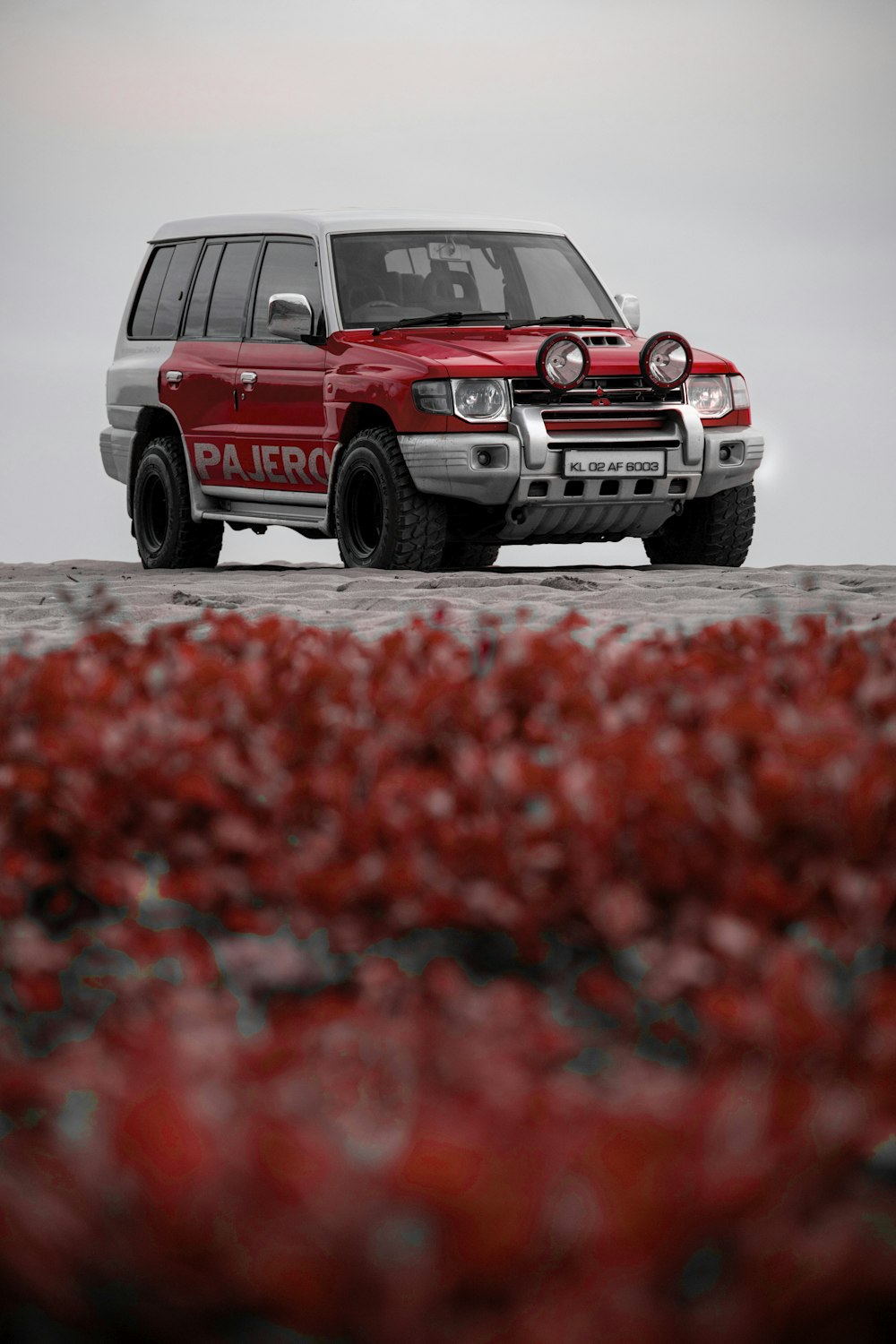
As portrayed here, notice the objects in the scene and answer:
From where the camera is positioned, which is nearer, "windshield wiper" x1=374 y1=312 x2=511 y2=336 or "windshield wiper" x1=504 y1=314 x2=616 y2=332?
"windshield wiper" x1=374 y1=312 x2=511 y2=336

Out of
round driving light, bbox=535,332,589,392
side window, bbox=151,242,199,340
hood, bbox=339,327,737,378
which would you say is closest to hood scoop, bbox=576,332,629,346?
hood, bbox=339,327,737,378

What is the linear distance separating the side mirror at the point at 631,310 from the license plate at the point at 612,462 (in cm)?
157

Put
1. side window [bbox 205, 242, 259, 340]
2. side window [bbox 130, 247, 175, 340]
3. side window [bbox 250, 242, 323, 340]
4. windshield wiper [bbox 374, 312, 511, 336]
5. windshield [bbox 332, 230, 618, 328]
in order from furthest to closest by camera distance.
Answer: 1. side window [bbox 130, 247, 175, 340]
2. side window [bbox 205, 242, 259, 340]
3. side window [bbox 250, 242, 323, 340]
4. windshield [bbox 332, 230, 618, 328]
5. windshield wiper [bbox 374, 312, 511, 336]

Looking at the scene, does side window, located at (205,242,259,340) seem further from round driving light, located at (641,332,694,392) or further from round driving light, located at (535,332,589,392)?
round driving light, located at (641,332,694,392)

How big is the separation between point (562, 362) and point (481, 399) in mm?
462

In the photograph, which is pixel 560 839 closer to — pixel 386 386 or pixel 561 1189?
pixel 561 1189

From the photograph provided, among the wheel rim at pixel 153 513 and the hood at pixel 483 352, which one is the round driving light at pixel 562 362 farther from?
the wheel rim at pixel 153 513

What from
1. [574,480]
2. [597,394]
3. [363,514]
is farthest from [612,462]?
[363,514]

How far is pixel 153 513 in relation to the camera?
11.5 metres

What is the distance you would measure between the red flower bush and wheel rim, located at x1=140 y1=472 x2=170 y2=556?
760 cm

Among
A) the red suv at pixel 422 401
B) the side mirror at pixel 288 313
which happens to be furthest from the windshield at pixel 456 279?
the side mirror at pixel 288 313

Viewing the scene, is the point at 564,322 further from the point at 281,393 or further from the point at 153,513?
the point at 153,513

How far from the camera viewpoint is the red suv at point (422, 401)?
8.84 metres

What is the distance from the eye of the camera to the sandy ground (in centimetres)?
631
